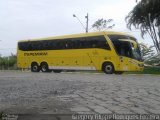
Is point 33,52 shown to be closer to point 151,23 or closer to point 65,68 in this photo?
point 65,68

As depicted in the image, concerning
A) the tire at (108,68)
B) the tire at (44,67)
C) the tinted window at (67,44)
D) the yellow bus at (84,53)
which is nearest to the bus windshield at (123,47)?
the yellow bus at (84,53)

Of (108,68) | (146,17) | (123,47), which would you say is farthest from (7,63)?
(123,47)

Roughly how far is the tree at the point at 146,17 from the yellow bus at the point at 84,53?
15857mm

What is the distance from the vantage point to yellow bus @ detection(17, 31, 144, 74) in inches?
1191

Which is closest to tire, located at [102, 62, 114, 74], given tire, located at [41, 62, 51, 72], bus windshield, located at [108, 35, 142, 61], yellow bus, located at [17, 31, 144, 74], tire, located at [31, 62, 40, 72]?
yellow bus, located at [17, 31, 144, 74]

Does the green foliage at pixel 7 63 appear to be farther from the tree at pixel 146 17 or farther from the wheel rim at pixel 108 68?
the wheel rim at pixel 108 68

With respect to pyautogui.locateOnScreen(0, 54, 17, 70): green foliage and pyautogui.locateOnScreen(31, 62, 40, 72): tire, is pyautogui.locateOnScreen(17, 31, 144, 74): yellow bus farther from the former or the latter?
pyautogui.locateOnScreen(0, 54, 17, 70): green foliage

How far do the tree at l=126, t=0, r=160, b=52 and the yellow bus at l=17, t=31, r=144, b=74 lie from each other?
52.0 feet

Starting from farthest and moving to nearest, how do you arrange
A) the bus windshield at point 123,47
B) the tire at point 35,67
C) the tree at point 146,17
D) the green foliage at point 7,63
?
1. the green foliage at point 7,63
2. the tree at point 146,17
3. the tire at point 35,67
4. the bus windshield at point 123,47

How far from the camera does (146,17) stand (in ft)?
160

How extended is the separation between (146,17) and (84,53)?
18575mm

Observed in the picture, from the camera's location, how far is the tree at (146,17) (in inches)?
Result: 1844

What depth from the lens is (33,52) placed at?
3756cm

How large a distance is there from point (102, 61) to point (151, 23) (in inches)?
785
